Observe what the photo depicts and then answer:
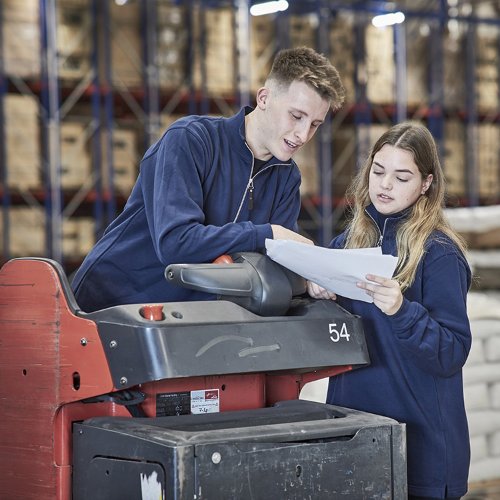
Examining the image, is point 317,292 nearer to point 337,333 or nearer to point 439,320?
point 337,333

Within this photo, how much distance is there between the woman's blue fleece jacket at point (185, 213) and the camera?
2721mm

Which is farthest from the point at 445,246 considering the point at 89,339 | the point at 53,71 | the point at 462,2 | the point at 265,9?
the point at 462,2

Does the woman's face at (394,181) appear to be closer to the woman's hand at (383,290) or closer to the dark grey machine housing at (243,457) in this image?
the woman's hand at (383,290)

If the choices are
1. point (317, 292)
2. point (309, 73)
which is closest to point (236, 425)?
point (317, 292)

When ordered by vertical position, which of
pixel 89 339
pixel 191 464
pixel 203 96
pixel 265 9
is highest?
pixel 265 9

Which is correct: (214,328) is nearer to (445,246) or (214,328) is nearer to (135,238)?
(135,238)

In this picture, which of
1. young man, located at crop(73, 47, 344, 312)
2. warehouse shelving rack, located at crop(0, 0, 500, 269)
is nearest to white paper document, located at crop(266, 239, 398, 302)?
young man, located at crop(73, 47, 344, 312)

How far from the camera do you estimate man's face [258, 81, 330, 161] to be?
2914 mm

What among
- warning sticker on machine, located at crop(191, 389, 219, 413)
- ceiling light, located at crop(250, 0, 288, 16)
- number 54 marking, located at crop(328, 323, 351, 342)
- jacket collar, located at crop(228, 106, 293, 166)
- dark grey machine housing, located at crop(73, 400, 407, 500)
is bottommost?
dark grey machine housing, located at crop(73, 400, 407, 500)

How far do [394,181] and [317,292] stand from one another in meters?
0.40

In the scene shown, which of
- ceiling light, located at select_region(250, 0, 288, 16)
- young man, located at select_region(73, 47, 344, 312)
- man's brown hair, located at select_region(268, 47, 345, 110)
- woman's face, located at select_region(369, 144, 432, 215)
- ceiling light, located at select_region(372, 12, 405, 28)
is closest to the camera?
young man, located at select_region(73, 47, 344, 312)

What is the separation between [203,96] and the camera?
458 inches

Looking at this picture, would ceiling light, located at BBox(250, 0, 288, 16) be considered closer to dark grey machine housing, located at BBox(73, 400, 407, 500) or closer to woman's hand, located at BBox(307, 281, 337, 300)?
woman's hand, located at BBox(307, 281, 337, 300)

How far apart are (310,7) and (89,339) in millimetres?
10519
